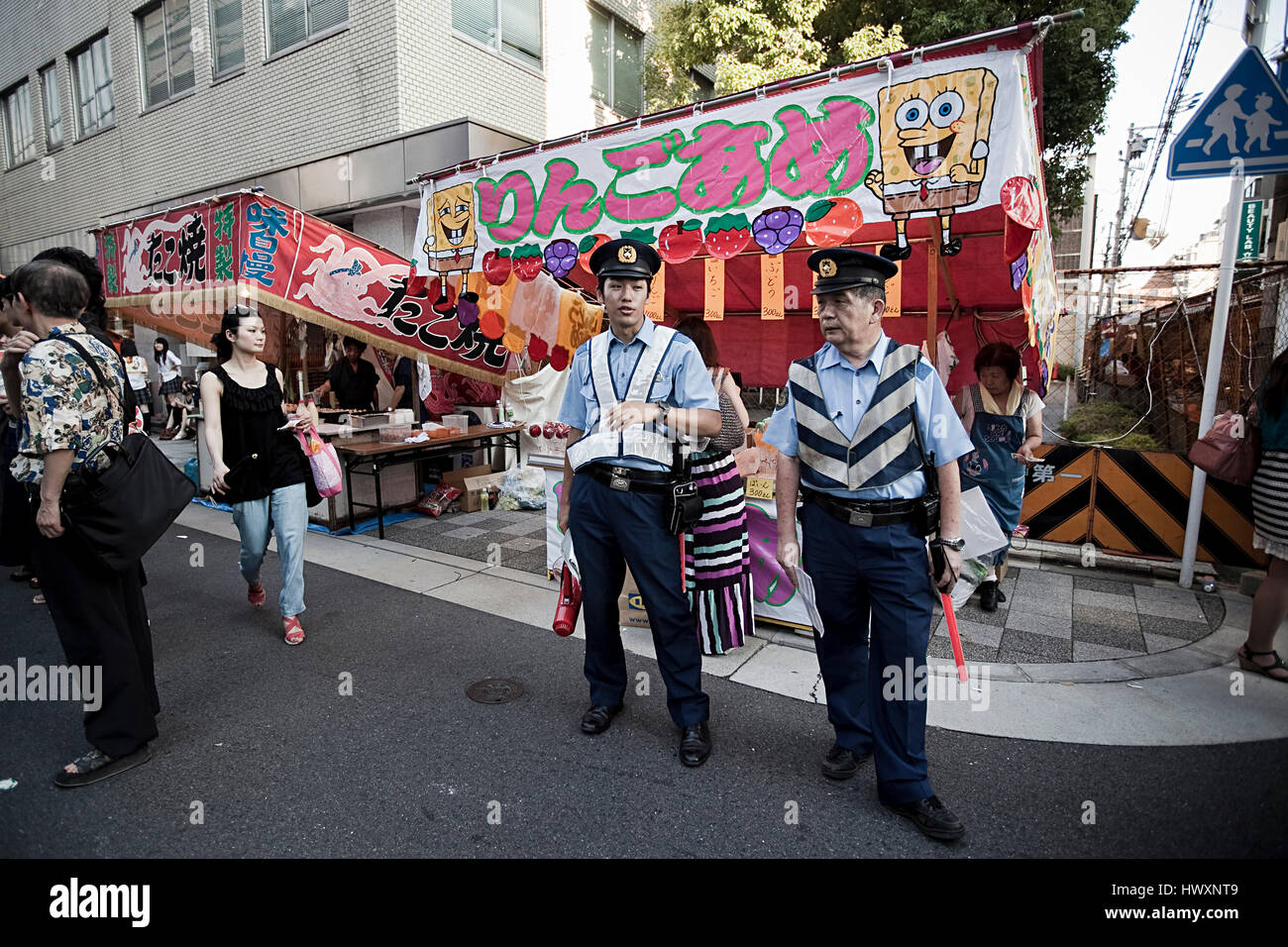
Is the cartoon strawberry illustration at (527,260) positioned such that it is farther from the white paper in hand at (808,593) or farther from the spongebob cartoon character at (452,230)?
the white paper in hand at (808,593)

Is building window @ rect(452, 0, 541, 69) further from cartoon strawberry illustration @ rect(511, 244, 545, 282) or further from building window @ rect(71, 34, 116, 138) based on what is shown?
building window @ rect(71, 34, 116, 138)

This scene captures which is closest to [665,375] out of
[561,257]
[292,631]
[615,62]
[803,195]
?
[803,195]

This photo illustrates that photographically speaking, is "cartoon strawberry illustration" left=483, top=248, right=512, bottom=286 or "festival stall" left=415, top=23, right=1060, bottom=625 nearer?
"festival stall" left=415, top=23, right=1060, bottom=625

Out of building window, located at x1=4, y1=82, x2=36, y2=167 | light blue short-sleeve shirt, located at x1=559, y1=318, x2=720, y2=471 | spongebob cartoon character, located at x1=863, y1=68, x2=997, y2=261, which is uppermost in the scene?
building window, located at x1=4, y1=82, x2=36, y2=167

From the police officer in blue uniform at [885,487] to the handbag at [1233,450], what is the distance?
A: 2.40 m

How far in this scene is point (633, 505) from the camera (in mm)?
2994

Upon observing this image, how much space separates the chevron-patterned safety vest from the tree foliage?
11.0 m

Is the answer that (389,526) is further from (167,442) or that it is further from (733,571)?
(167,442)

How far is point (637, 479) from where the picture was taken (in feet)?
9.82

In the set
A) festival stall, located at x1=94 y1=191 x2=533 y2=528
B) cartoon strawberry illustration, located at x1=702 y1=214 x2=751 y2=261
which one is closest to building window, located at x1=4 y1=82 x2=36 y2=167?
festival stall, located at x1=94 y1=191 x2=533 y2=528

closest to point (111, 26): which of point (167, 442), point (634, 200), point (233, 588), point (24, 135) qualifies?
point (24, 135)

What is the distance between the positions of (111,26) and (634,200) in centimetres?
1527

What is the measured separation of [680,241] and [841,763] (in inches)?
124

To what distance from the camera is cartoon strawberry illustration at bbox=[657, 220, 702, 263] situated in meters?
4.42
